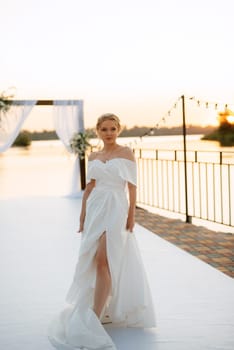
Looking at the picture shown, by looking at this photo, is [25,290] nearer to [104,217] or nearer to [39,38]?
[104,217]

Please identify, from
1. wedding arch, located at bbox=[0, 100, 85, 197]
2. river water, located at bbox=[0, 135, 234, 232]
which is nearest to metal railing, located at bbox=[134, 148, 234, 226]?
wedding arch, located at bbox=[0, 100, 85, 197]

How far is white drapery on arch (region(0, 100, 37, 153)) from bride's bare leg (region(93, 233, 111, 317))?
6.33 metres

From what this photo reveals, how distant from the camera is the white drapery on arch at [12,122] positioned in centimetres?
829

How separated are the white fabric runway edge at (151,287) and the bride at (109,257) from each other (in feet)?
0.37

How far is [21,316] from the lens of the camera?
270 centimetres

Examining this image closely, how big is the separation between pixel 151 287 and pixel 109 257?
106 cm

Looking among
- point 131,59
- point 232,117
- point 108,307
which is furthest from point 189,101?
point 108,307

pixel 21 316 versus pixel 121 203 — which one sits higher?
pixel 121 203

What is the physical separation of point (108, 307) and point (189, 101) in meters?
3.61

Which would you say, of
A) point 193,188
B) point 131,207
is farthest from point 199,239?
point 131,207

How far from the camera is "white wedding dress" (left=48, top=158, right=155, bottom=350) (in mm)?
2328

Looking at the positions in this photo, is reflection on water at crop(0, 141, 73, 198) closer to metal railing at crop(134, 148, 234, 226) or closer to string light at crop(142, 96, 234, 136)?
metal railing at crop(134, 148, 234, 226)

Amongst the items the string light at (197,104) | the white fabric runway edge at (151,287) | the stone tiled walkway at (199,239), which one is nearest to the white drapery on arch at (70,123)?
the string light at (197,104)

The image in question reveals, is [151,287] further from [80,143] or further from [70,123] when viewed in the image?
[70,123]
